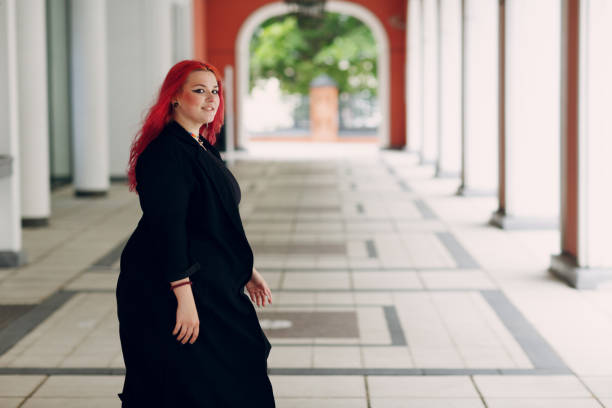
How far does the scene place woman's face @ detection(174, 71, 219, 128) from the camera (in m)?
2.67

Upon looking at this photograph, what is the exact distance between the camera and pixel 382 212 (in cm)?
1027

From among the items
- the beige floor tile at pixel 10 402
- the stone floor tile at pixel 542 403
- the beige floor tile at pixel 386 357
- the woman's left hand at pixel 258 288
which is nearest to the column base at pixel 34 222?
the beige floor tile at pixel 386 357

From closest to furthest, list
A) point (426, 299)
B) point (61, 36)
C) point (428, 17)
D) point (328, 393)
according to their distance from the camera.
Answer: point (328, 393), point (426, 299), point (61, 36), point (428, 17)

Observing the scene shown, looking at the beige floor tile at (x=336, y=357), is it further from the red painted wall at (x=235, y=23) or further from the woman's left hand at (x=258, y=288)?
the red painted wall at (x=235, y=23)

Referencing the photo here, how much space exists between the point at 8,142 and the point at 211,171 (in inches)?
183

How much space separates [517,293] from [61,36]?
9343 mm

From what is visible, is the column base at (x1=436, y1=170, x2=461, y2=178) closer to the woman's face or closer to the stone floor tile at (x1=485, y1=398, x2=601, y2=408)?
the stone floor tile at (x1=485, y1=398, x2=601, y2=408)

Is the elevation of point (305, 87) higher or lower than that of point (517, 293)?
higher

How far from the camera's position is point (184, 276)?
2586 millimetres

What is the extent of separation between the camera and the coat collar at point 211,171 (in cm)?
265

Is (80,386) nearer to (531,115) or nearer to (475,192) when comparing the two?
(531,115)

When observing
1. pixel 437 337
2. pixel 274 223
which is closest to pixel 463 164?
pixel 274 223

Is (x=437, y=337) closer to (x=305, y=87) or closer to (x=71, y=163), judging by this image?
(x=71, y=163)

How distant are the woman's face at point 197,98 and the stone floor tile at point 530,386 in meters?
1.81
